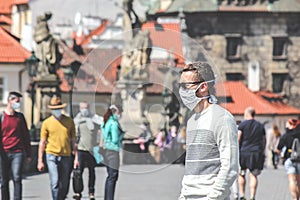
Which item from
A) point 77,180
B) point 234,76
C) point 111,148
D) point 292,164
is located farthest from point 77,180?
point 234,76

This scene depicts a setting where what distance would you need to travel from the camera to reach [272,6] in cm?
6506

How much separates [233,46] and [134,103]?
3174 cm

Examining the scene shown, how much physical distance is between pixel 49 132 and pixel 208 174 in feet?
23.5

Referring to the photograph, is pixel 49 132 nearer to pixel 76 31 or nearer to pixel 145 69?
pixel 145 69

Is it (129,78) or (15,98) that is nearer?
(15,98)

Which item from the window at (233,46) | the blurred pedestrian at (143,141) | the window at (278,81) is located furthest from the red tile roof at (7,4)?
the blurred pedestrian at (143,141)

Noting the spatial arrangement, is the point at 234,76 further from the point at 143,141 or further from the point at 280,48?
the point at 143,141

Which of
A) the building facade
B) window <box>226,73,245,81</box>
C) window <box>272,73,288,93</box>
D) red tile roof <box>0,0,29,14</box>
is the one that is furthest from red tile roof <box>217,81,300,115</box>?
red tile roof <box>0,0,29,14</box>

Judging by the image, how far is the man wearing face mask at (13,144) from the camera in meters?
13.7

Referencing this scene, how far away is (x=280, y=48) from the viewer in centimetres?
6656

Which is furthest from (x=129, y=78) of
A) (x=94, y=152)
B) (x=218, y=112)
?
→ (x=218, y=112)

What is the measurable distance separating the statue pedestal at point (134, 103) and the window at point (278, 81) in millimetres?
28135

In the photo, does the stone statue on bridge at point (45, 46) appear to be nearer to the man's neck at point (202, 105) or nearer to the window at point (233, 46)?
the man's neck at point (202, 105)

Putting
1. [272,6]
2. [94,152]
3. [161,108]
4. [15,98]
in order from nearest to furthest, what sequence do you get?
[15,98] < [94,152] < [161,108] < [272,6]
